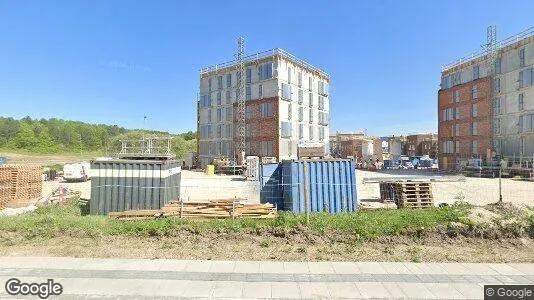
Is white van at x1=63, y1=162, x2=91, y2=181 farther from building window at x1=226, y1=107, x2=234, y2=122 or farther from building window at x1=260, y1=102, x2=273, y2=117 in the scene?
building window at x1=226, y1=107, x2=234, y2=122

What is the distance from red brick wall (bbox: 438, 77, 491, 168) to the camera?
148 ft

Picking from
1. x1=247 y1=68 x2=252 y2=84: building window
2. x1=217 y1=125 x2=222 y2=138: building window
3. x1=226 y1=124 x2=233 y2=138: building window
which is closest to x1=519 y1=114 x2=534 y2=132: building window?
x1=247 y1=68 x2=252 y2=84: building window

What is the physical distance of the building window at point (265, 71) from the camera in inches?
1989

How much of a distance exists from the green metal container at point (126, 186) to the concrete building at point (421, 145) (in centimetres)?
7359

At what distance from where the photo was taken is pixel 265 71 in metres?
51.3

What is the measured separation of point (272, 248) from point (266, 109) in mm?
42662

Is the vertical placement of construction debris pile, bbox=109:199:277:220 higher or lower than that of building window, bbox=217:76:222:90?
lower

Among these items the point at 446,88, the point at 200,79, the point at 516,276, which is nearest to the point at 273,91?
the point at 200,79

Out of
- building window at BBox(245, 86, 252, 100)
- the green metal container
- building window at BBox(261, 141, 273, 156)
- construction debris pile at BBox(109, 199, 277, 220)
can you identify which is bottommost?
construction debris pile at BBox(109, 199, 277, 220)

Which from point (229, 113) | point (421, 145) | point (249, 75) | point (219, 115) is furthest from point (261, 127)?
point (421, 145)

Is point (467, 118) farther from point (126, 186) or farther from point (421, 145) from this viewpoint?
point (126, 186)

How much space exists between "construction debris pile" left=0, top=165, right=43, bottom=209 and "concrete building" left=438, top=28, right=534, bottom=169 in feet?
155

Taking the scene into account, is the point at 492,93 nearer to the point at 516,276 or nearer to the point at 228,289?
the point at 516,276

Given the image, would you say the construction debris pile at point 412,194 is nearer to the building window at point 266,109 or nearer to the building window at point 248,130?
the building window at point 266,109
